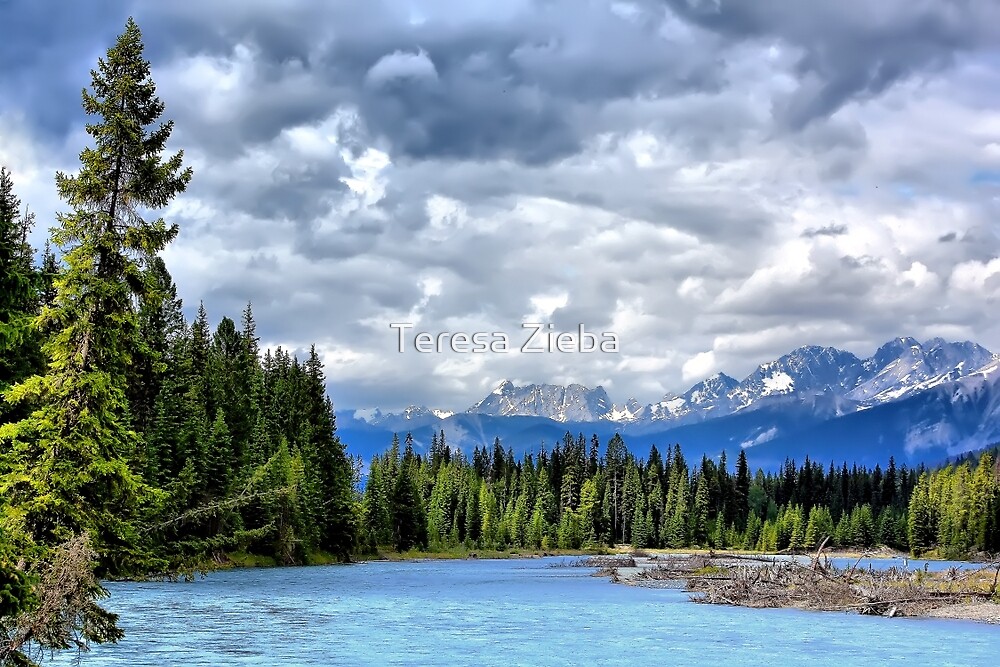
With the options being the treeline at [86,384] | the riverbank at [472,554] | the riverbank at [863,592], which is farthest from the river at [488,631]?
the riverbank at [472,554]

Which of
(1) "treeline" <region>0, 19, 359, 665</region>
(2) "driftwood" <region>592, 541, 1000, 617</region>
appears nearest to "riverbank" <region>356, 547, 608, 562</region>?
(2) "driftwood" <region>592, 541, 1000, 617</region>

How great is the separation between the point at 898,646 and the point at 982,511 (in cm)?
14668

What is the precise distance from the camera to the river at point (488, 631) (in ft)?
119

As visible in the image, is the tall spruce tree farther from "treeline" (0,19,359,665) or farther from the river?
the river

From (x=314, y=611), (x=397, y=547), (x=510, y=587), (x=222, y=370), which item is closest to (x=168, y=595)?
(x=314, y=611)

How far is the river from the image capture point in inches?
1423

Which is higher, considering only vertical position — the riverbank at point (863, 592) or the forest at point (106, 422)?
the forest at point (106, 422)

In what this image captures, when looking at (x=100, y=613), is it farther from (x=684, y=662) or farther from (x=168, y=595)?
(x=168, y=595)

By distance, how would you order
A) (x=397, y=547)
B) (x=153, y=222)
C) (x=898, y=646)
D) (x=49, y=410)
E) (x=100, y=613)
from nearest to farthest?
1. (x=100, y=613)
2. (x=49, y=410)
3. (x=153, y=222)
4. (x=898, y=646)
5. (x=397, y=547)

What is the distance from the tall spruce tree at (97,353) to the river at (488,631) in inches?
239

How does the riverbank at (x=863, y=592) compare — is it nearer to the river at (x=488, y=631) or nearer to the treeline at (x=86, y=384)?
the river at (x=488, y=631)

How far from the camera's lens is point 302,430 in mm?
115750

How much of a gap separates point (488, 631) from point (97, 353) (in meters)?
24.0

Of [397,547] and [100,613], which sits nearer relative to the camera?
[100,613]
